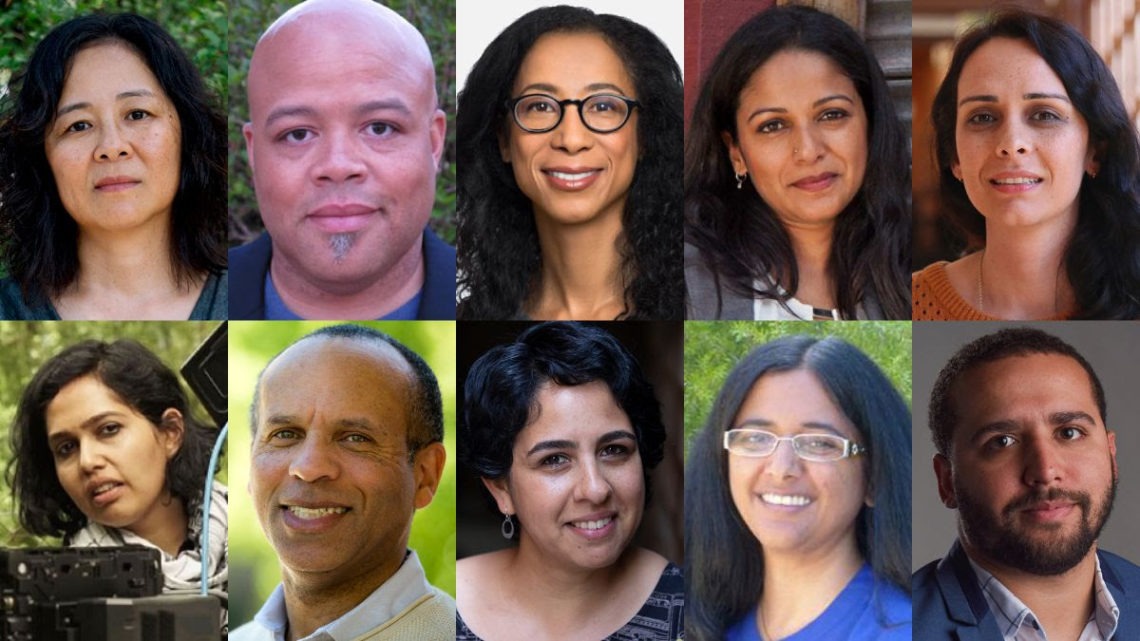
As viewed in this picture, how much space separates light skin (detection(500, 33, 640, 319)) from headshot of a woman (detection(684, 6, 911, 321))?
0.28 metres

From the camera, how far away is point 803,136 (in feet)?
24.1

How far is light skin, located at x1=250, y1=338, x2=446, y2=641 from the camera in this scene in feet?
24.0

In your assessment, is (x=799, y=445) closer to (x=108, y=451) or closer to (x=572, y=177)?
(x=572, y=177)

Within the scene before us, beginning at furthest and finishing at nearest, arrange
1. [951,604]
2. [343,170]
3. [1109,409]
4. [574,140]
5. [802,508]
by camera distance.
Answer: [1109,409]
[951,604]
[802,508]
[574,140]
[343,170]

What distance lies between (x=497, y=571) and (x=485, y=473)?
0.38 metres

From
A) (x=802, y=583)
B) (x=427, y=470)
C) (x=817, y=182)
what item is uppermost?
(x=817, y=182)

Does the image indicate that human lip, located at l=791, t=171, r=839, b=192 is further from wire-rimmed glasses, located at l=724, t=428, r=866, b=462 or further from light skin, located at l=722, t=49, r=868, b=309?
wire-rimmed glasses, located at l=724, t=428, r=866, b=462

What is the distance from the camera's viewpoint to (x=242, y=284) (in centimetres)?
743

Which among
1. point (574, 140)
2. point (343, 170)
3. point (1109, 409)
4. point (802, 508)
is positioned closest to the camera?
point (343, 170)

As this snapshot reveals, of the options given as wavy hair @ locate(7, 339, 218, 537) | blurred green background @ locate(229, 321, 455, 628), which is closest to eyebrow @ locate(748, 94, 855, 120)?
blurred green background @ locate(229, 321, 455, 628)

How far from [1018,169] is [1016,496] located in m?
1.26

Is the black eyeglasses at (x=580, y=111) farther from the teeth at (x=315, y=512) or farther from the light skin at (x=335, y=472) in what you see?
the teeth at (x=315, y=512)

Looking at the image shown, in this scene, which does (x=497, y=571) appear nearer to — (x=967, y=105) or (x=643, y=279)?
(x=643, y=279)

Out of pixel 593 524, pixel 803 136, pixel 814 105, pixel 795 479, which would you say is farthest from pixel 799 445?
pixel 814 105
